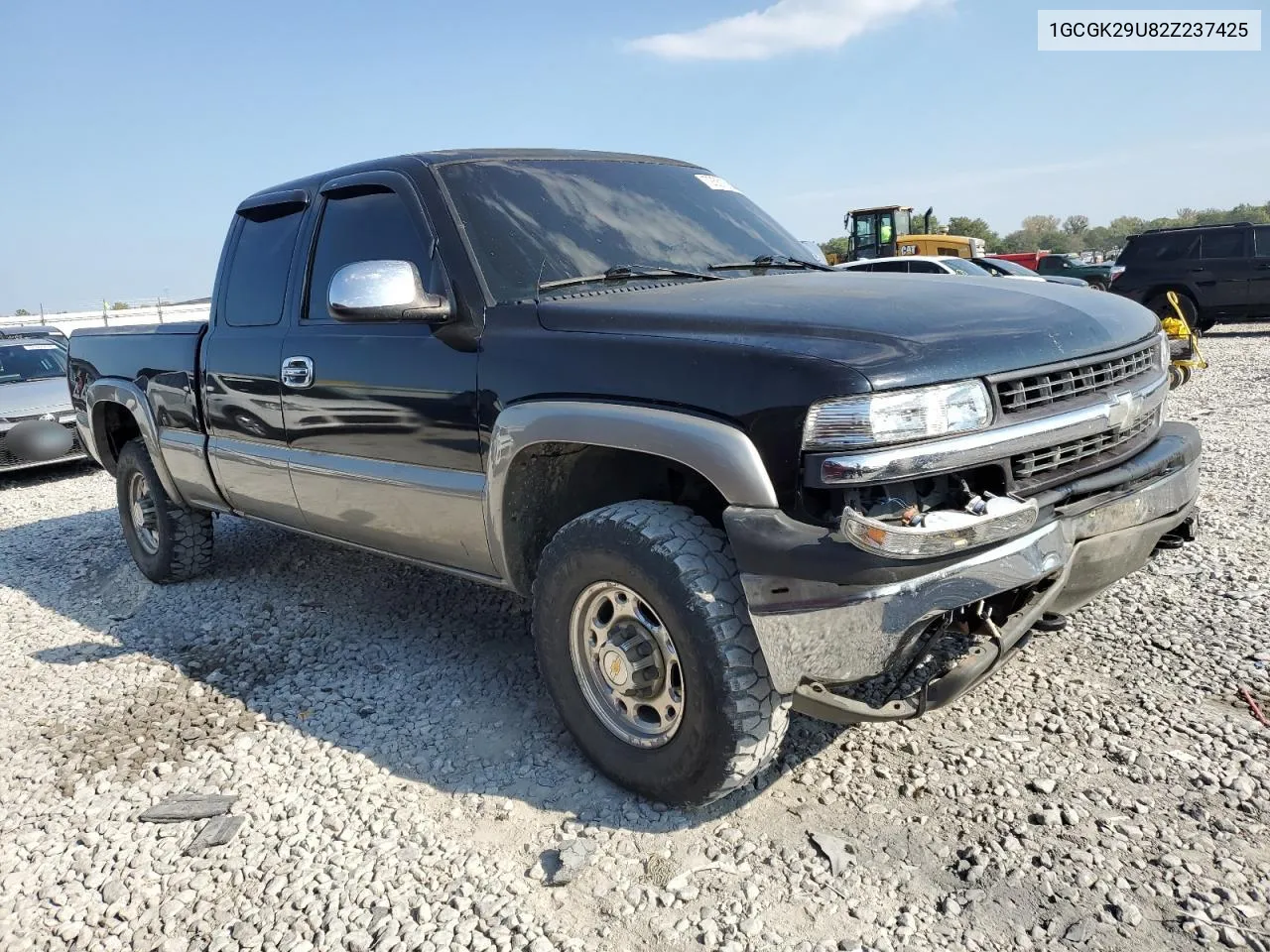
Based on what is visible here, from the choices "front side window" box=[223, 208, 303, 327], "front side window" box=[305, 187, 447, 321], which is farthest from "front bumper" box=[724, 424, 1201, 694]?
"front side window" box=[223, 208, 303, 327]

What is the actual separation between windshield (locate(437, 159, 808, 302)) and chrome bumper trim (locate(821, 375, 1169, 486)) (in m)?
1.34

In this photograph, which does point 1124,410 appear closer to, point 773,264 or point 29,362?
point 773,264

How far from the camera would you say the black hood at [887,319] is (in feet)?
7.46

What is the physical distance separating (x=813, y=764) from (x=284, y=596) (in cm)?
315

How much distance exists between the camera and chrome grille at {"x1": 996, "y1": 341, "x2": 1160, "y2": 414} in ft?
7.77

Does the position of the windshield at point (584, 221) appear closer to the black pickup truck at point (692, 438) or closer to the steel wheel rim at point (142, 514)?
the black pickup truck at point (692, 438)

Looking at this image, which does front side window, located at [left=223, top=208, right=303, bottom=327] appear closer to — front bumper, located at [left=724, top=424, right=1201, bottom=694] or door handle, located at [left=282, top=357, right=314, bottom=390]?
door handle, located at [left=282, top=357, right=314, bottom=390]

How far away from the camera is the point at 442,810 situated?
280 cm

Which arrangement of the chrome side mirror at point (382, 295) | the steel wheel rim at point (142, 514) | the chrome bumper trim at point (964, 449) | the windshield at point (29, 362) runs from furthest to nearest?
1. the windshield at point (29, 362)
2. the steel wheel rim at point (142, 514)
3. the chrome side mirror at point (382, 295)
4. the chrome bumper trim at point (964, 449)

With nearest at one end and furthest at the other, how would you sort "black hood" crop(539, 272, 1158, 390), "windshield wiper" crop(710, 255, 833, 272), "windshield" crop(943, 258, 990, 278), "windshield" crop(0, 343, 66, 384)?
"black hood" crop(539, 272, 1158, 390), "windshield wiper" crop(710, 255, 833, 272), "windshield" crop(0, 343, 66, 384), "windshield" crop(943, 258, 990, 278)

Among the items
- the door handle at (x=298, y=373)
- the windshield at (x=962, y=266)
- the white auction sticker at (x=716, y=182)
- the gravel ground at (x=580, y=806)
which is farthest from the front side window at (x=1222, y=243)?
the door handle at (x=298, y=373)

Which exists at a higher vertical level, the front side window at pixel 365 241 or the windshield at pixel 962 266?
the front side window at pixel 365 241

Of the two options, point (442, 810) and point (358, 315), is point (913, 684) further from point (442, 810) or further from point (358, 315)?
point (358, 315)

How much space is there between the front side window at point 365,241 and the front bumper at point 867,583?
1.55 m
